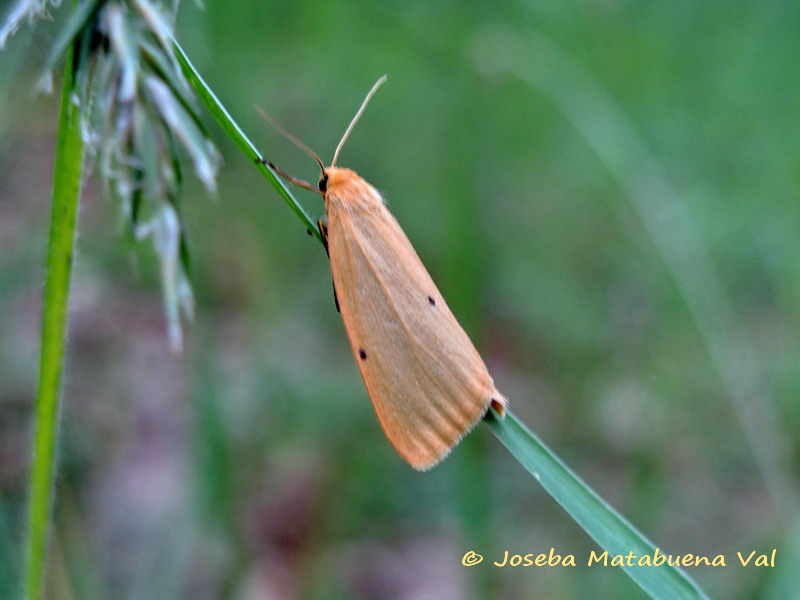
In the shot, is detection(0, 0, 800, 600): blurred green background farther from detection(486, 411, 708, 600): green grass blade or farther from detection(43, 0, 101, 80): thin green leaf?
detection(43, 0, 101, 80): thin green leaf

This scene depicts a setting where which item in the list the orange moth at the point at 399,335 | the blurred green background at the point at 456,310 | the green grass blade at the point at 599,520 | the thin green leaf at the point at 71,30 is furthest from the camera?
the blurred green background at the point at 456,310

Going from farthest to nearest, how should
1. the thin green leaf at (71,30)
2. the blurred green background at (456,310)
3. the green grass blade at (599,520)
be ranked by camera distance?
the blurred green background at (456,310), the green grass blade at (599,520), the thin green leaf at (71,30)

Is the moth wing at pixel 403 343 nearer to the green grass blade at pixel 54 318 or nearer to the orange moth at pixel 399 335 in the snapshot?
the orange moth at pixel 399 335

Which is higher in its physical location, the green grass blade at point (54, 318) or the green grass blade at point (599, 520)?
the green grass blade at point (599, 520)

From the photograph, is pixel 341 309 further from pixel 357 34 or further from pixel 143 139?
pixel 357 34

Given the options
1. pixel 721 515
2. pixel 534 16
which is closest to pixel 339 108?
pixel 534 16

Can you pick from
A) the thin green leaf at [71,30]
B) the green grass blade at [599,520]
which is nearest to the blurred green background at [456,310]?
the green grass blade at [599,520]

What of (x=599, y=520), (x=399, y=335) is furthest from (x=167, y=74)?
(x=599, y=520)
